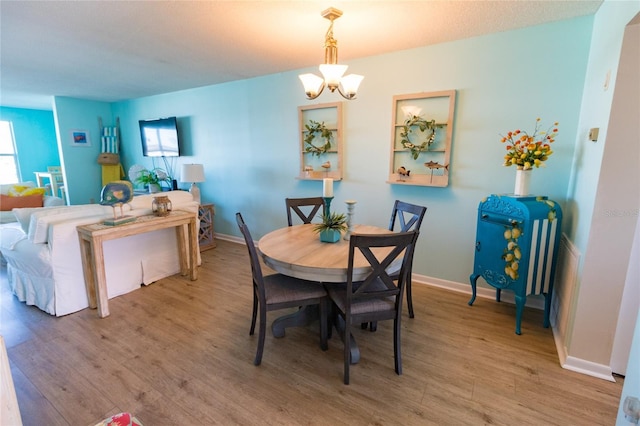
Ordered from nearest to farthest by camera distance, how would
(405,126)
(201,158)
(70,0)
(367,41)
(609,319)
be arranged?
1. (609,319)
2. (70,0)
3. (367,41)
4. (405,126)
5. (201,158)

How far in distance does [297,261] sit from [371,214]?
1.77 meters

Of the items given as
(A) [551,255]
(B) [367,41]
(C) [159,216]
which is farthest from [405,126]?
(C) [159,216]

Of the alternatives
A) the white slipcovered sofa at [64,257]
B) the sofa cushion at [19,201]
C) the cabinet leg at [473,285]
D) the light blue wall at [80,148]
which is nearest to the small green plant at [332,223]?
the cabinet leg at [473,285]

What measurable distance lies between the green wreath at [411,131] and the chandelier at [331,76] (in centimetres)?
96

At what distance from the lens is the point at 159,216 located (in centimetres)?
300

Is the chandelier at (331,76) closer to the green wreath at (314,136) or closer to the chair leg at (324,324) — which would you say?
the green wreath at (314,136)

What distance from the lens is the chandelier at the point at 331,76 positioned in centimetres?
201

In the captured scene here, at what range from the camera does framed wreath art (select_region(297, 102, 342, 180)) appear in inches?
134

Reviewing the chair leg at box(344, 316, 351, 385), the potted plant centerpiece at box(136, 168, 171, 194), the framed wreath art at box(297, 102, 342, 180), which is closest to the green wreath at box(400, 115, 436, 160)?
the framed wreath art at box(297, 102, 342, 180)

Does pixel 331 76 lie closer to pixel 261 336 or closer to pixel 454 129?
pixel 454 129

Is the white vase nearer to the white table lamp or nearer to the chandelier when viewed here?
the chandelier

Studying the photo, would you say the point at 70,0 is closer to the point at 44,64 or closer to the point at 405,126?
the point at 44,64

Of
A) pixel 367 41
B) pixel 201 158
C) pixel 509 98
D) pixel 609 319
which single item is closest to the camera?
pixel 609 319

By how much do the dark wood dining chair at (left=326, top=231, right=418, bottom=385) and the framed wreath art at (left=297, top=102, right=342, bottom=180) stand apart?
5.97 ft
